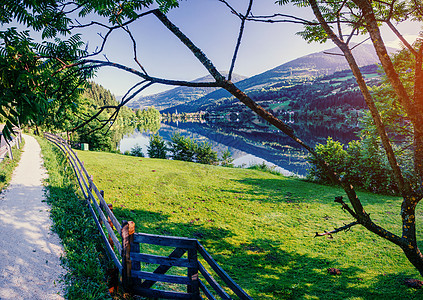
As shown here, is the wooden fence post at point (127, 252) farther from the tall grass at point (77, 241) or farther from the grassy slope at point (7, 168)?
the grassy slope at point (7, 168)

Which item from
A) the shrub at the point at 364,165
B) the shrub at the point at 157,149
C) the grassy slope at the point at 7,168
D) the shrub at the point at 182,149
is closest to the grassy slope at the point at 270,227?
the shrub at the point at 364,165

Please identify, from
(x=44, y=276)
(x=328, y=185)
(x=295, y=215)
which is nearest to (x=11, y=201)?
(x=44, y=276)

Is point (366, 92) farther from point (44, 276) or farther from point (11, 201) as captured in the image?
point (11, 201)

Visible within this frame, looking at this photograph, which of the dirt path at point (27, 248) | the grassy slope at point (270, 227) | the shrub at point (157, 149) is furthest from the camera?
the shrub at point (157, 149)

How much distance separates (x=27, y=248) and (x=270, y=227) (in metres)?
9.43

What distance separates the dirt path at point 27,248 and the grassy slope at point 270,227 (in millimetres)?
3190

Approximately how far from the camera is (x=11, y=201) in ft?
28.2

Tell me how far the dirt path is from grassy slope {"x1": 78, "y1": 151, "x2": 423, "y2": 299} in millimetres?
3190

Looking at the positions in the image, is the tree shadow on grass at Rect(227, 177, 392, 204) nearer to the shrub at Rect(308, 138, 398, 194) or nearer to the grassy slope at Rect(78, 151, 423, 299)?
the grassy slope at Rect(78, 151, 423, 299)

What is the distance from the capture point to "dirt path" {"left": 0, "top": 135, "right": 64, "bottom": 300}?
14.5 feet

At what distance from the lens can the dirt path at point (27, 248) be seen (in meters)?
4.41

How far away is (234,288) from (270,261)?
4831 millimetres

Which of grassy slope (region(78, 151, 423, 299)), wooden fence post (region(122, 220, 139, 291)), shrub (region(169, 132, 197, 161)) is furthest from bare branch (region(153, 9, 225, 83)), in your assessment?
shrub (region(169, 132, 197, 161))

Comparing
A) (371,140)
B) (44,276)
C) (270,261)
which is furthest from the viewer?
(371,140)
